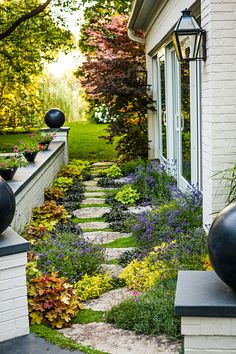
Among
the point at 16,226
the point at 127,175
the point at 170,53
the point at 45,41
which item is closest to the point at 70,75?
the point at 45,41

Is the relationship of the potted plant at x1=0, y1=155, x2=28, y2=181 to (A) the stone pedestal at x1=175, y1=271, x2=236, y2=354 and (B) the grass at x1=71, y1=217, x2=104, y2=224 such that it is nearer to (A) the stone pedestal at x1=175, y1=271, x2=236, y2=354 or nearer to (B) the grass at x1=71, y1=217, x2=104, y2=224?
(B) the grass at x1=71, y1=217, x2=104, y2=224

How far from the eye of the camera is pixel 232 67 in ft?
16.5

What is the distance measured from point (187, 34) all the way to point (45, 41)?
9625mm

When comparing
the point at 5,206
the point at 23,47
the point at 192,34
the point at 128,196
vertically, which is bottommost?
the point at 128,196

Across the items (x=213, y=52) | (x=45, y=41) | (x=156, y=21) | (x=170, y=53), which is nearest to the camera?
(x=213, y=52)

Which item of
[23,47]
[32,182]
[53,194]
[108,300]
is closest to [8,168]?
[32,182]

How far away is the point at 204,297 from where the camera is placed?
2609mm

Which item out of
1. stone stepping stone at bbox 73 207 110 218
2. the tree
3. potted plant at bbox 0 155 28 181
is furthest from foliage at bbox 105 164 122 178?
potted plant at bbox 0 155 28 181

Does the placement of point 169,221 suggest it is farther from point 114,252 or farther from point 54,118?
point 54,118

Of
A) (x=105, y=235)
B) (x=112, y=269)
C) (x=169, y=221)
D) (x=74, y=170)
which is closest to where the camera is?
(x=112, y=269)

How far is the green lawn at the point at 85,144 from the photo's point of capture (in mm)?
14346

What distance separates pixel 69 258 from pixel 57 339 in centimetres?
141

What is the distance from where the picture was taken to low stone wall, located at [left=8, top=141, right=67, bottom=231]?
20.4 feet

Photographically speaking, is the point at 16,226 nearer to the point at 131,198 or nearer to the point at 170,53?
the point at 131,198
